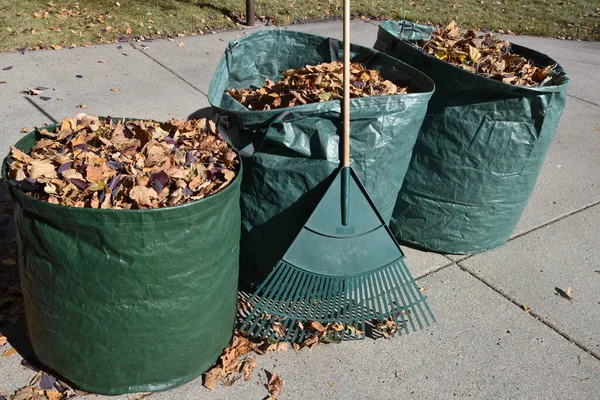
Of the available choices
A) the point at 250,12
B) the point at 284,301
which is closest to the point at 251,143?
the point at 284,301

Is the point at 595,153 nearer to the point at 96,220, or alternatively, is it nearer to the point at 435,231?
the point at 435,231

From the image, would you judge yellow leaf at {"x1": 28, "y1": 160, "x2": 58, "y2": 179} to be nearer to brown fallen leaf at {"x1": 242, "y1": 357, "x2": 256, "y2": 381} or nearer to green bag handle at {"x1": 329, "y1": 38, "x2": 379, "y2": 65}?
brown fallen leaf at {"x1": 242, "y1": 357, "x2": 256, "y2": 381}

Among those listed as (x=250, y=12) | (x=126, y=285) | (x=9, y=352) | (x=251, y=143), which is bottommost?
(x=9, y=352)

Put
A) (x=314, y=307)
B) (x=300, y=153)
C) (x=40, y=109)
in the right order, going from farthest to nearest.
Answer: (x=40, y=109)
(x=314, y=307)
(x=300, y=153)

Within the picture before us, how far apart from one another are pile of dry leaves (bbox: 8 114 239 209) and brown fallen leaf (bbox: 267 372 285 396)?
0.89m

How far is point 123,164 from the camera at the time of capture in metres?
2.33

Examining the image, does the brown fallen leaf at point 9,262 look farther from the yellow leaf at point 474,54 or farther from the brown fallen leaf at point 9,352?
the yellow leaf at point 474,54

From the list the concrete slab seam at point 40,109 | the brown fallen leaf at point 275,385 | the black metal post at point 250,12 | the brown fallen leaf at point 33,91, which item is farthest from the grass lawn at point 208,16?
the brown fallen leaf at point 275,385

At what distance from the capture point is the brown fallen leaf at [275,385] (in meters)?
2.55

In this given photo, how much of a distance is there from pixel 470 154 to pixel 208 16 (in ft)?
15.7

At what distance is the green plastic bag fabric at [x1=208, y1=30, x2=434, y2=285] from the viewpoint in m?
Answer: 2.60

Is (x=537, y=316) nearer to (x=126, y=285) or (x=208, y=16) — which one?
(x=126, y=285)

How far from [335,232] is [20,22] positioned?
16.5ft

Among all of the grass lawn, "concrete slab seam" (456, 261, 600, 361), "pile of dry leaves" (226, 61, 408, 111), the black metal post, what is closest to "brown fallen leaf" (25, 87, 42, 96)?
the grass lawn
